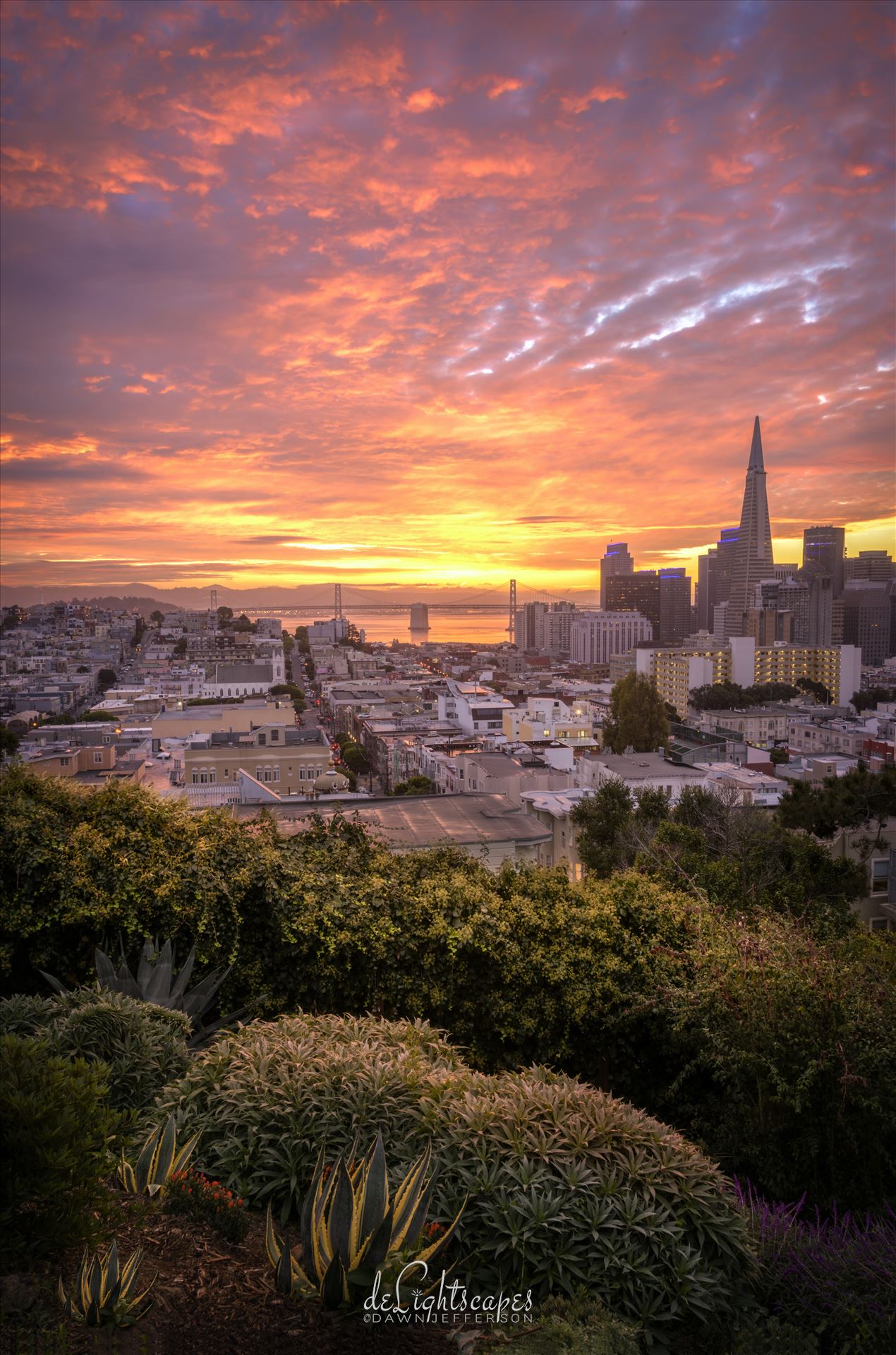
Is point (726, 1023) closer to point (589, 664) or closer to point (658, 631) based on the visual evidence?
point (589, 664)

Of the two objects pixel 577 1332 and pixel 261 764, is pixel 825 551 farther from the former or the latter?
pixel 577 1332

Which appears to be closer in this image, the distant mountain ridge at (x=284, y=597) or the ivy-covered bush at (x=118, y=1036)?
the ivy-covered bush at (x=118, y=1036)

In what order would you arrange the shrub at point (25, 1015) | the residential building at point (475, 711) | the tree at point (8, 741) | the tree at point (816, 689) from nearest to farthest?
the shrub at point (25, 1015), the tree at point (8, 741), the residential building at point (475, 711), the tree at point (816, 689)


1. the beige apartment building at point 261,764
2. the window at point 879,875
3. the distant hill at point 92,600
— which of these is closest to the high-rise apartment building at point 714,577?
the distant hill at point 92,600

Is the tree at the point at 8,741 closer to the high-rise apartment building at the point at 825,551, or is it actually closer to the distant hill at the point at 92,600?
the distant hill at the point at 92,600

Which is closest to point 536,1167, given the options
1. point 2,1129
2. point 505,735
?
point 2,1129

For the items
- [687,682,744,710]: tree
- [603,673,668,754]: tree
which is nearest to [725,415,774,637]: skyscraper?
[687,682,744,710]: tree

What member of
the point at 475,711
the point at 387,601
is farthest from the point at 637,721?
the point at 387,601
